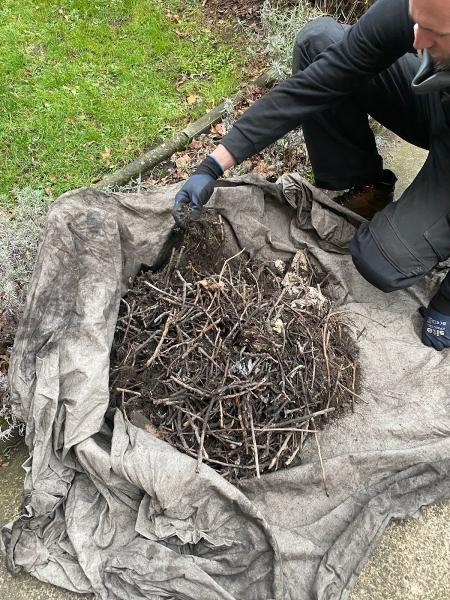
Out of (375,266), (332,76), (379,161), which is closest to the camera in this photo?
(332,76)

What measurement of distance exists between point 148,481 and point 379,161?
191 cm

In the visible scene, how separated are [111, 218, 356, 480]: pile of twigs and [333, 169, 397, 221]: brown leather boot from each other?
0.73 m

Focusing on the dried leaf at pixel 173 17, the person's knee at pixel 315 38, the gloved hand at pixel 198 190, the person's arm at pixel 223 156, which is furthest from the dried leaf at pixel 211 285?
the dried leaf at pixel 173 17

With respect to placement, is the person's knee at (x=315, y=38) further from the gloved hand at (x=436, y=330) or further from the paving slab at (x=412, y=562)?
the paving slab at (x=412, y=562)

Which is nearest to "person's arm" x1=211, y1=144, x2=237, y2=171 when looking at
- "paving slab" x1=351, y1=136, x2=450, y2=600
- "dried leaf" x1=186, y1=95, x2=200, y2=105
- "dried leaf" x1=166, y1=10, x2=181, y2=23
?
"paving slab" x1=351, y1=136, x2=450, y2=600

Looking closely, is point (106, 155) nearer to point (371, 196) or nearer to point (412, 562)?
point (371, 196)

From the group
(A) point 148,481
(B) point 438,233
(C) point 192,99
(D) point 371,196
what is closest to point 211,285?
(A) point 148,481

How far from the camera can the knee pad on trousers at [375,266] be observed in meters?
2.19

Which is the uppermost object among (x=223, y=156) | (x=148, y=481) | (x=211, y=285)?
(x=223, y=156)

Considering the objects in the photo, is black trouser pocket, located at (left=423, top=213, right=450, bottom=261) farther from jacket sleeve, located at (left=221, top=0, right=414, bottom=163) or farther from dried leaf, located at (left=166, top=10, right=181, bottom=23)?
dried leaf, located at (left=166, top=10, right=181, bottom=23)

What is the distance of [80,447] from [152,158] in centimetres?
204

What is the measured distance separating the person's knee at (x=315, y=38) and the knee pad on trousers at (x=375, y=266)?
0.83 m

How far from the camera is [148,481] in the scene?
1690mm

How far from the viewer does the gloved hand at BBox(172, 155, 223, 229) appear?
2.10 meters
